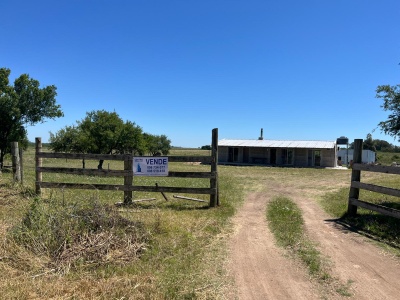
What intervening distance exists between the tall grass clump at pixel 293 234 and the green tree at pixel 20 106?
2072 centimetres

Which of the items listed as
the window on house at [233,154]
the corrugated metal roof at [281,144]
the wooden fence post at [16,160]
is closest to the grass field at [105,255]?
the wooden fence post at [16,160]

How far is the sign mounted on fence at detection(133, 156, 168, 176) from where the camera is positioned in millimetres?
10195

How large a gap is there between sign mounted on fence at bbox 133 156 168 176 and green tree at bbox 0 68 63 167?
59.1 feet

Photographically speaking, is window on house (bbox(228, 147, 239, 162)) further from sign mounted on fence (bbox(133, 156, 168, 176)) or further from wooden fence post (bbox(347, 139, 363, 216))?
wooden fence post (bbox(347, 139, 363, 216))

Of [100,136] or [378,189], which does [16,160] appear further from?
[100,136]

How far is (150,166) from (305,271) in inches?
241

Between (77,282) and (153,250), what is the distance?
1590 millimetres

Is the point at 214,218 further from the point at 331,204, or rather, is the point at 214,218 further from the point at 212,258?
the point at 331,204

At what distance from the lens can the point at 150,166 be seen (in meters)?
10.3

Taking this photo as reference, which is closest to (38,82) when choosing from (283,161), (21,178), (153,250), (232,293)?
(21,178)

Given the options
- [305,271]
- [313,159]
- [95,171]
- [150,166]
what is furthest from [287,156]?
[305,271]

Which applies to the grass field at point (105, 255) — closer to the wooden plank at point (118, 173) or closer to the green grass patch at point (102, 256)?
the green grass patch at point (102, 256)

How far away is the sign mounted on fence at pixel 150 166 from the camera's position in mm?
10195

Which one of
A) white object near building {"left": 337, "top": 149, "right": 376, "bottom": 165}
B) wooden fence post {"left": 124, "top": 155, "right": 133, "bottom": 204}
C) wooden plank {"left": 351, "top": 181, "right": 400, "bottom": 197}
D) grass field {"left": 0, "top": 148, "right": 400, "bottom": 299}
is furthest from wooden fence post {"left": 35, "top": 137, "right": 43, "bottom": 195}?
white object near building {"left": 337, "top": 149, "right": 376, "bottom": 165}
